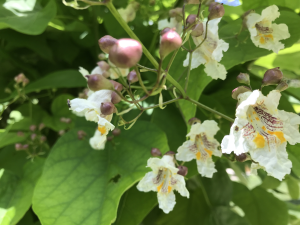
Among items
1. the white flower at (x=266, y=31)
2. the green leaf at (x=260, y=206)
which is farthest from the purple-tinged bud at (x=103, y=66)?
the green leaf at (x=260, y=206)

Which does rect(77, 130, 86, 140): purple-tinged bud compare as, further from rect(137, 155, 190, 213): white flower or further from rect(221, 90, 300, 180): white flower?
rect(221, 90, 300, 180): white flower

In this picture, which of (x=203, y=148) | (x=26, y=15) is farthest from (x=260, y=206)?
(x=26, y=15)

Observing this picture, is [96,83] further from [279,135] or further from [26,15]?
[26,15]

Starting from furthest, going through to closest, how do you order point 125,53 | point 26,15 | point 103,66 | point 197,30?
point 26,15
point 103,66
point 197,30
point 125,53

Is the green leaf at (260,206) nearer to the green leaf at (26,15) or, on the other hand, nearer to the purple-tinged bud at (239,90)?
the purple-tinged bud at (239,90)

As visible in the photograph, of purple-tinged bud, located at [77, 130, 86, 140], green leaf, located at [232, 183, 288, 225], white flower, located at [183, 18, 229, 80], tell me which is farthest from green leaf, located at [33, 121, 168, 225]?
green leaf, located at [232, 183, 288, 225]

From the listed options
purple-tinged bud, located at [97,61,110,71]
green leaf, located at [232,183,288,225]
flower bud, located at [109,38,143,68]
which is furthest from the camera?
green leaf, located at [232,183,288,225]
